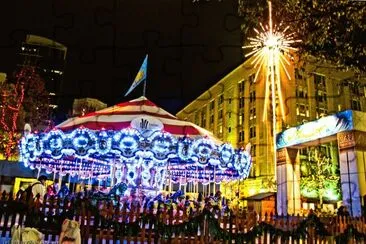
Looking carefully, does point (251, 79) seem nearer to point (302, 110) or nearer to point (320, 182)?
point (302, 110)

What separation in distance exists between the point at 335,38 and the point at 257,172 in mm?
31969

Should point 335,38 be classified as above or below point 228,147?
above

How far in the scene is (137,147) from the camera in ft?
41.2

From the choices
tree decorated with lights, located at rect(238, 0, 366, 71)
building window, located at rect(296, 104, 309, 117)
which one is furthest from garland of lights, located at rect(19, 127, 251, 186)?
building window, located at rect(296, 104, 309, 117)

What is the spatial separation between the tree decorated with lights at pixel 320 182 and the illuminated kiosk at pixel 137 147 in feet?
61.0

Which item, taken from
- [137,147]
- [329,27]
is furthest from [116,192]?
[329,27]

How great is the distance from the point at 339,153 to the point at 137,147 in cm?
844

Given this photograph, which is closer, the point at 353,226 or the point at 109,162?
the point at 353,226

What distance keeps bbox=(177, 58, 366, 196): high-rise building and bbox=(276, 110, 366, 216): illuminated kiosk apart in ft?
47.2

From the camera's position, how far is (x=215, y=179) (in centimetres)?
1739

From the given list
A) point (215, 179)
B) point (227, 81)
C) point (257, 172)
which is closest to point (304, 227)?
point (215, 179)

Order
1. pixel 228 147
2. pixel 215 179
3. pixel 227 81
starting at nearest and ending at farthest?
pixel 228 147, pixel 215 179, pixel 227 81

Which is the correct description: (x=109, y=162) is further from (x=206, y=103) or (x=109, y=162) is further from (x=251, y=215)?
(x=206, y=103)

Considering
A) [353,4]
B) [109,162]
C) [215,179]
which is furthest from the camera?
[215,179]
